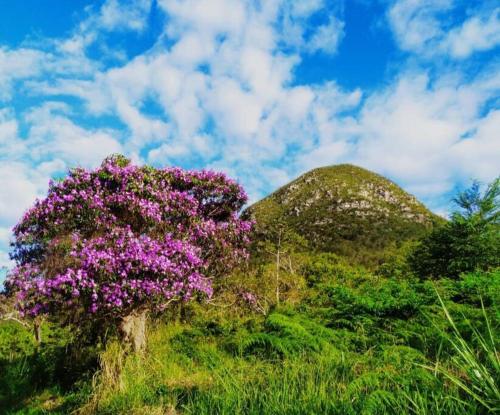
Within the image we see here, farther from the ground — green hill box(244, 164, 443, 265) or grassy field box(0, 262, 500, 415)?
green hill box(244, 164, 443, 265)

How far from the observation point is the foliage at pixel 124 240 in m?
6.64

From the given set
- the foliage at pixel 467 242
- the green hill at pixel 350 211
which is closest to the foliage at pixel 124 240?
the foliage at pixel 467 242

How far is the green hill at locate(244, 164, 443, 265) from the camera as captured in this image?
53438mm

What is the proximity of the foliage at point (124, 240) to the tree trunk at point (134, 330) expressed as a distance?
0.66 m

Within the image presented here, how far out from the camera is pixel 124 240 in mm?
6992

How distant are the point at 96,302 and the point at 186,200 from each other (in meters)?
2.54

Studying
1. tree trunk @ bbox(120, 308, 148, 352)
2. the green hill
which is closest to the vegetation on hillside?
tree trunk @ bbox(120, 308, 148, 352)

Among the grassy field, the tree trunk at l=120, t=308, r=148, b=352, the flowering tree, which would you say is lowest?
the grassy field

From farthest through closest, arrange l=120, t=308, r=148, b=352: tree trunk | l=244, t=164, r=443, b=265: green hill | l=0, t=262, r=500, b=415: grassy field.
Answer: l=244, t=164, r=443, b=265: green hill < l=120, t=308, r=148, b=352: tree trunk < l=0, t=262, r=500, b=415: grassy field

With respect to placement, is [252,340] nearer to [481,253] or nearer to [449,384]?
[449,384]

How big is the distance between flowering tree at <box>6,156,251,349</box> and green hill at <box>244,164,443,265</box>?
36.4 metres

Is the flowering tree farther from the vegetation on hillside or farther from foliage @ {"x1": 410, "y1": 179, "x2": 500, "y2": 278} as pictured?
foliage @ {"x1": 410, "y1": 179, "x2": 500, "y2": 278}

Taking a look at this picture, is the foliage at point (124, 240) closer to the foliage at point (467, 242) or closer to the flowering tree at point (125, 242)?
the flowering tree at point (125, 242)

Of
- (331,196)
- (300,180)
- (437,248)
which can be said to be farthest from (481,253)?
(300,180)
